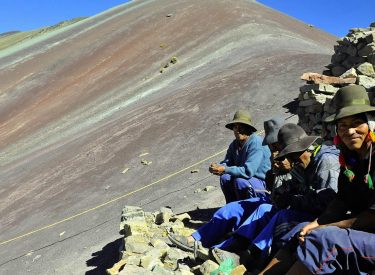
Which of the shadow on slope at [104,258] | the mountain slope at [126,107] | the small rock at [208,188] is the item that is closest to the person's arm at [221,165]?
the shadow on slope at [104,258]

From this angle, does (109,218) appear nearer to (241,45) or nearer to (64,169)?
(64,169)

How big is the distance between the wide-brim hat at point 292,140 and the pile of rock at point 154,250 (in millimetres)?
1117

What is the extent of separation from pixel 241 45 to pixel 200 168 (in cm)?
1415

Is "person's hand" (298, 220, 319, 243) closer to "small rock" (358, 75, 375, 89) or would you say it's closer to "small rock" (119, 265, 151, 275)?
"small rock" (119, 265, 151, 275)

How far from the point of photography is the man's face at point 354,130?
330 cm

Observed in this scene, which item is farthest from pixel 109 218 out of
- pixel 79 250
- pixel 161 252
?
pixel 161 252

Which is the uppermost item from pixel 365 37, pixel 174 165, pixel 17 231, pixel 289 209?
pixel 365 37

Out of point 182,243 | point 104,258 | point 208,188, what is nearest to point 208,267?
point 182,243

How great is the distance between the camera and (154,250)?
547 centimetres

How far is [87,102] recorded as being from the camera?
23.9 metres

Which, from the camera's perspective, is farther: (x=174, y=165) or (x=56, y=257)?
(x=174, y=165)

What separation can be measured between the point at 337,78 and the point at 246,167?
4.04 metres

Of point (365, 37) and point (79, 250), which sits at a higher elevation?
point (365, 37)

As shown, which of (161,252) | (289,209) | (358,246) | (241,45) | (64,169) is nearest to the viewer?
(358,246)
